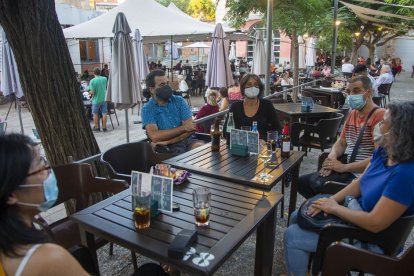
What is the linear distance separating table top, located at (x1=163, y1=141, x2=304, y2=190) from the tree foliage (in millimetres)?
33216

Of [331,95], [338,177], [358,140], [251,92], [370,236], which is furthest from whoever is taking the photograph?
[331,95]

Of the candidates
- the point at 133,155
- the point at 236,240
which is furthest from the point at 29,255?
the point at 133,155

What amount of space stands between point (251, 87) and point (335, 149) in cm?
109

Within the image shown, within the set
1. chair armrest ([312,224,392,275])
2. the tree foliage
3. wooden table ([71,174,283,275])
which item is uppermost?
the tree foliage

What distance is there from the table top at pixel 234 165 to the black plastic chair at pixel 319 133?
5.62 ft

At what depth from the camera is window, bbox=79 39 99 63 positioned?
20.9m

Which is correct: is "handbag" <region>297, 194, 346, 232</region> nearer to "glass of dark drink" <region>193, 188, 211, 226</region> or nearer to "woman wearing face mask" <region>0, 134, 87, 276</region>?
"glass of dark drink" <region>193, 188, 211, 226</region>

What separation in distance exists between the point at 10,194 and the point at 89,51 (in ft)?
71.7

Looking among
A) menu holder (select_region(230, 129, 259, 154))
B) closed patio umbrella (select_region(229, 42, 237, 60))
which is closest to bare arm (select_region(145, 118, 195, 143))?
menu holder (select_region(230, 129, 259, 154))

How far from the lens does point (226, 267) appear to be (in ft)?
9.28

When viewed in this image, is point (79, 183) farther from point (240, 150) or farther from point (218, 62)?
point (218, 62)

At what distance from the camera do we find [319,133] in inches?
189

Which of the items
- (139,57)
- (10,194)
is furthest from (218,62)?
(10,194)

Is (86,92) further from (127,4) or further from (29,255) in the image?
(29,255)
